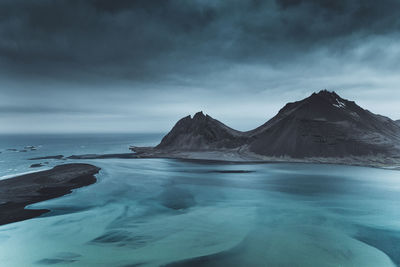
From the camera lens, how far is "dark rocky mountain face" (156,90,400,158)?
80750 mm

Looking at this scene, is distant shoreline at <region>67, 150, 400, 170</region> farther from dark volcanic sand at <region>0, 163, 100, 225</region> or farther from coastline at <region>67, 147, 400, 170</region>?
dark volcanic sand at <region>0, 163, 100, 225</region>

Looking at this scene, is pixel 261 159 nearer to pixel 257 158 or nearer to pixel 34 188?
pixel 257 158

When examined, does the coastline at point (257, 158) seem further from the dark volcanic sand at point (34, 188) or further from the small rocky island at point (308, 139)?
the dark volcanic sand at point (34, 188)

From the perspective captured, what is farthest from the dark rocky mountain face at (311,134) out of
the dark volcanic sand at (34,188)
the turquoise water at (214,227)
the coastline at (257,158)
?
the dark volcanic sand at (34,188)

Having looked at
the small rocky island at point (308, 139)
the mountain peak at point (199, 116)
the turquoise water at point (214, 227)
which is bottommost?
the turquoise water at point (214, 227)

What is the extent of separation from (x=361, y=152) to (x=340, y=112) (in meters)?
28.6

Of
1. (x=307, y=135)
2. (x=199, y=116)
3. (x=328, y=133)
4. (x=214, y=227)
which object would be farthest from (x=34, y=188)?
(x=199, y=116)

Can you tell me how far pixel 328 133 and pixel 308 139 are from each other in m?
7.98

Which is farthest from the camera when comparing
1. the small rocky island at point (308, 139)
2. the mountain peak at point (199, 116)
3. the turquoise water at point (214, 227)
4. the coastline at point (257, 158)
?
the mountain peak at point (199, 116)

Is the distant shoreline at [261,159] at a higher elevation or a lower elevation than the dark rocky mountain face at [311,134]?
lower

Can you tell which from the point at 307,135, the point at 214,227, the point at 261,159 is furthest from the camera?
the point at 307,135

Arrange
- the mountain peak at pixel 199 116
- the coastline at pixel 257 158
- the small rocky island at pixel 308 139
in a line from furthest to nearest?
the mountain peak at pixel 199 116
the small rocky island at pixel 308 139
the coastline at pixel 257 158

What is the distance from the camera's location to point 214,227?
25875mm

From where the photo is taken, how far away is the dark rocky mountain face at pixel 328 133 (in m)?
79.8
